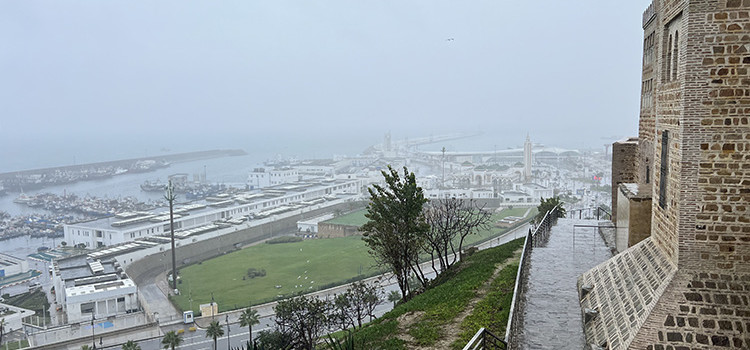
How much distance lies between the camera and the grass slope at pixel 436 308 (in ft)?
30.6

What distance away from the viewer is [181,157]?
168 m

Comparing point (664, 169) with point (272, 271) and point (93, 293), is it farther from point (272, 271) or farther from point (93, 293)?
point (272, 271)

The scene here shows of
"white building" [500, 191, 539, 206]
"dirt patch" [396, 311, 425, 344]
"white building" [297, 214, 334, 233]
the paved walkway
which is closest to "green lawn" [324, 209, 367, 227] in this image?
"white building" [297, 214, 334, 233]

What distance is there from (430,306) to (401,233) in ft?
13.1

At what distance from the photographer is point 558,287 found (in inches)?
374

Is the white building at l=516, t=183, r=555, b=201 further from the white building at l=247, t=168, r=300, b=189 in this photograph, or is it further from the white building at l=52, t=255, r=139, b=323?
the white building at l=52, t=255, r=139, b=323

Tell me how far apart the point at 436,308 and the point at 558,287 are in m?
2.48

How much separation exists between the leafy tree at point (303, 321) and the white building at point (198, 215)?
38663mm

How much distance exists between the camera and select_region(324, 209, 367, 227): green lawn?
192 ft

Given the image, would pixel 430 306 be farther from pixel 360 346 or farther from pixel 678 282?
pixel 678 282

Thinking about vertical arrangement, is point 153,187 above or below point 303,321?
below

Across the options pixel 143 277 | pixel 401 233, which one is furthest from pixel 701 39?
pixel 143 277

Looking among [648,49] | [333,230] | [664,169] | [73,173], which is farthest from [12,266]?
[73,173]

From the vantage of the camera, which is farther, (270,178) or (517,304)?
(270,178)
